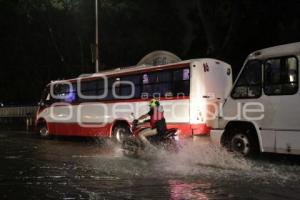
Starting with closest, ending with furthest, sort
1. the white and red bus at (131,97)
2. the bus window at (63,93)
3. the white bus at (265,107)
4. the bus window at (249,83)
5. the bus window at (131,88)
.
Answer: the white bus at (265,107)
the bus window at (249,83)
the white and red bus at (131,97)
the bus window at (131,88)
the bus window at (63,93)

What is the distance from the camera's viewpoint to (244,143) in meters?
13.2

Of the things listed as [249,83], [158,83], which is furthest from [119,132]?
[249,83]

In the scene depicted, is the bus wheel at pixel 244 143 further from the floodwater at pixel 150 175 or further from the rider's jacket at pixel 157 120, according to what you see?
the rider's jacket at pixel 157 120

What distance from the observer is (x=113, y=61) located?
42312mm

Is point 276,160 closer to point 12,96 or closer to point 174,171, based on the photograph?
point 174,171

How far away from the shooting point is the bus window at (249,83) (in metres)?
13.0

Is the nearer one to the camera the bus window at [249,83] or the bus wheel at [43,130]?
the bus window at [249,83]

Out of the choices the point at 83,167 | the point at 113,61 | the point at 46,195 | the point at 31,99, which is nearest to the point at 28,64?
the point at 31,99

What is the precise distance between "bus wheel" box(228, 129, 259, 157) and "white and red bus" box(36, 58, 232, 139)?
296 cm

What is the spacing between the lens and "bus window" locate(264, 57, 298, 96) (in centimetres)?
1212

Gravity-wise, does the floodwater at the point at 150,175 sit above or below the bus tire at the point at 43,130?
below

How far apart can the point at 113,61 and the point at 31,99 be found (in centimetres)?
742

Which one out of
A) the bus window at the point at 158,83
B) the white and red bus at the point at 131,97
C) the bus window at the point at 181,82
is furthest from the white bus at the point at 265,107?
the bus window at the point at 158,83

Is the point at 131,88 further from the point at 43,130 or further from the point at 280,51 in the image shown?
the point at 280,51
